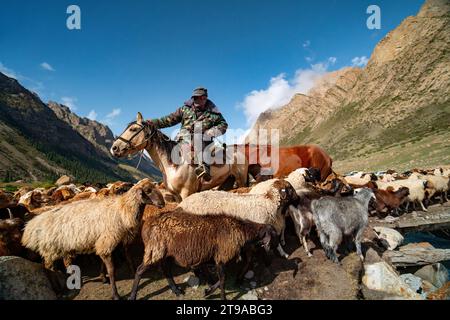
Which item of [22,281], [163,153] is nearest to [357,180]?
[163,153]

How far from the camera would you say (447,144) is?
40.5 meters

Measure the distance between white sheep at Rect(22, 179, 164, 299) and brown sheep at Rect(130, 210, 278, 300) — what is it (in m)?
0.61

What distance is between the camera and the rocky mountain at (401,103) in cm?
5744

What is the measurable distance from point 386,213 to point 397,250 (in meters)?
5.62

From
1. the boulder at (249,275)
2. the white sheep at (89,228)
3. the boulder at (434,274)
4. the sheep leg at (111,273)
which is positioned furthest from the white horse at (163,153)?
the boulder at (434,274)

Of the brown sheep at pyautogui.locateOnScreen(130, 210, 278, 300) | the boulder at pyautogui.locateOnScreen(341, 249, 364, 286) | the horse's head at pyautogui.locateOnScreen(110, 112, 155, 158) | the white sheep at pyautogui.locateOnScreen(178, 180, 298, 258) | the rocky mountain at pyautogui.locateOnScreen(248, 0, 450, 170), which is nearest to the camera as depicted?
the brown sheep at pyautogui.locateOnScreen(130, 210, 278, 300)

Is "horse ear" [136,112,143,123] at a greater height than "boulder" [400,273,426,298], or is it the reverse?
"horse ear" [136,112,143,123]

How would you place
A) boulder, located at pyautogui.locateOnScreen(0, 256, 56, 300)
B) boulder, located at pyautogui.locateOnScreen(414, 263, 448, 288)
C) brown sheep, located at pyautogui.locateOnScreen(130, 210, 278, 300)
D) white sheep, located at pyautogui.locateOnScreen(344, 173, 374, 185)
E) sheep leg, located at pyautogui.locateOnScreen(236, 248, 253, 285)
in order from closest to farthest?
boulder, located at pyautogui.locateOnScreen(0, 256, 56, 300), brown sheep, located at pyautogui.locateOnScreen(130, 210, 278, 300), sheep leg, located at pyautogui.locateOnScreen(236, 248, 253, 285), boulder, located at pyautogui.locateOnScreen(414, 263, 448, 288), white sheep, located at pyautogui.locateOnScreen(344, 173, 374, 185)

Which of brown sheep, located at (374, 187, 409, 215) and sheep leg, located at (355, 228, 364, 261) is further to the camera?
brown sheep, located at (374, 187, 409, 215)

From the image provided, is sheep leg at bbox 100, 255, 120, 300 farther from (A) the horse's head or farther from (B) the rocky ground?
(A) the horse's head

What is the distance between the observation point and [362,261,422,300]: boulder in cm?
512

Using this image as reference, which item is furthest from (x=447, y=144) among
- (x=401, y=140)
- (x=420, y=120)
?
(x=420, y=120)

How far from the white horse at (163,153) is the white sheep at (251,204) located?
0.61m

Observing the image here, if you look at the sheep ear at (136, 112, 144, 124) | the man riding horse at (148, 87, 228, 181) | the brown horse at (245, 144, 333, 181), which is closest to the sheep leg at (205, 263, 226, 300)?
the man riding horse at (148, 87, 228, 181)
